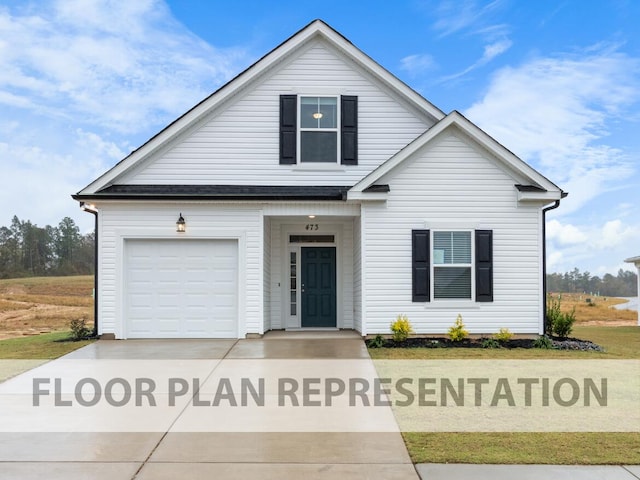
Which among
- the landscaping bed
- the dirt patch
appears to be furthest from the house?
the dirt patch

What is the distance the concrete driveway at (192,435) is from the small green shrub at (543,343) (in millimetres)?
4880

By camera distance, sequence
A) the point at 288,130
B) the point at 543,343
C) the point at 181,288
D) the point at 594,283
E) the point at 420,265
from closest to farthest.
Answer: the point at 543,343 < the point at 420,265 < the point at 181,288 < the point at 288,130 < the point at 594,283

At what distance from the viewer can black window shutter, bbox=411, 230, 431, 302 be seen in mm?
12375

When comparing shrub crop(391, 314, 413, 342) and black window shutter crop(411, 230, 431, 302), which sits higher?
black window shutter crop(411, 230, 431, 302)

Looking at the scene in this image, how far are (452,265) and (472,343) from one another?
1.71 m

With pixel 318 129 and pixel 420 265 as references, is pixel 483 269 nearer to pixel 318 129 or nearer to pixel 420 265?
pixel 420 265

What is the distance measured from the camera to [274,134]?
1358 centimetres

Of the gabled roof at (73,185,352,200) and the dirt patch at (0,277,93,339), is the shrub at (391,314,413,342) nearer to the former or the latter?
the gabled roof at (73,185,352,200)

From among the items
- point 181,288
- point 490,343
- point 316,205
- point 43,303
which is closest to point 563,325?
point 490,343

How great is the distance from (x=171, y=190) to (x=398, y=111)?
5674 mm

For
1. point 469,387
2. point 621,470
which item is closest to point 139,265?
point 469,387

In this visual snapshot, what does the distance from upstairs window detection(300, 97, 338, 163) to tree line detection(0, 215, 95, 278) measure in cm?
3439

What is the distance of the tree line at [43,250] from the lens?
43688mm

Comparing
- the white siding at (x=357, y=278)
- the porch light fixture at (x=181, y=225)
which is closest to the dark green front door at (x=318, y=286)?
the white siding at (x=357, y=278)
